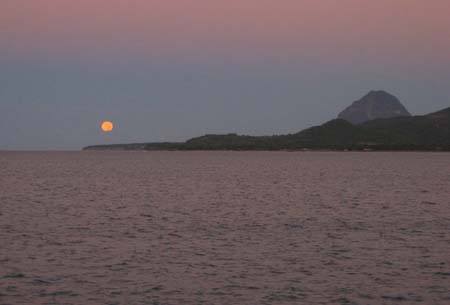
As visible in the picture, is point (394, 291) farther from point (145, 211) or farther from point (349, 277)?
point (145, 211)

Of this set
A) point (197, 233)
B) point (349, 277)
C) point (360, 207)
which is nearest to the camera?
point (349, 277)

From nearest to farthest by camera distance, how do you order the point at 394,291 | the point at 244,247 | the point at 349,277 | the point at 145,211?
the point at 394,291 → the point at 349,277 → the point at 244,247 → the point at 145,211

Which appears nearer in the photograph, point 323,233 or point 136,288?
point 136,288

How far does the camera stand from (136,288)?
88.5ft

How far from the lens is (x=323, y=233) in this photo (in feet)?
141

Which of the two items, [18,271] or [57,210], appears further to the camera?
[57,210]

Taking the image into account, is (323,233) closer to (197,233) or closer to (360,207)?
(197,233)

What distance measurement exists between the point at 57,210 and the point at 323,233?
27.3 m

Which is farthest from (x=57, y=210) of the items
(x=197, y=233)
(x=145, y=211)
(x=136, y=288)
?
(x=136, y=288)

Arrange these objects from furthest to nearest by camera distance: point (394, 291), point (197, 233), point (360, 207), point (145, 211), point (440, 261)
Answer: point (360, 207) → point (145, 211) → point (197, 233) → point (440, 261) → point (394, 291)

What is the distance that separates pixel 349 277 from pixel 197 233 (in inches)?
617

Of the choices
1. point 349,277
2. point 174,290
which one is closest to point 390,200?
point 349,277

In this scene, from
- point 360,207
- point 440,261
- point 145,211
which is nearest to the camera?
point 440,261

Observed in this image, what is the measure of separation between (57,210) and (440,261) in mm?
37347
